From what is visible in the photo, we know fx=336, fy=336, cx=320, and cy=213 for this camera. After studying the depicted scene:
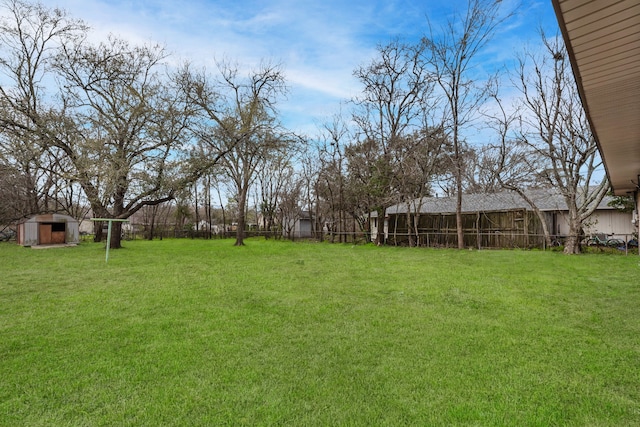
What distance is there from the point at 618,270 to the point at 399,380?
8.64 meters

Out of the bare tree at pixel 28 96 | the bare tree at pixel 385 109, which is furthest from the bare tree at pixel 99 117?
the bare tree at pixel 385 109

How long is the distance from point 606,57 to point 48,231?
66.3 feet

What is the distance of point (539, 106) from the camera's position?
1391 cm

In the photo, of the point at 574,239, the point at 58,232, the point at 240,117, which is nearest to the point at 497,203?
the point at 574,239

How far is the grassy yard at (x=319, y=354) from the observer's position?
225cm

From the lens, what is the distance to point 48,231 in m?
15.9

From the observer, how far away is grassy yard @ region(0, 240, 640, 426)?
88.6 inches

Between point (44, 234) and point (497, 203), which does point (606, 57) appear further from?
point (44, 234)

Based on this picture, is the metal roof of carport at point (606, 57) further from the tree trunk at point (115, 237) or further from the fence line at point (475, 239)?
the tree trunk at point (115, 237)

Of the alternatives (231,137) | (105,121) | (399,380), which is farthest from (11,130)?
(399,380)

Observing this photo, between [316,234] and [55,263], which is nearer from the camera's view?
[55,263]

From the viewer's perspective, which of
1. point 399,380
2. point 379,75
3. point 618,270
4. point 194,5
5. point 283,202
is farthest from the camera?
point 283,202

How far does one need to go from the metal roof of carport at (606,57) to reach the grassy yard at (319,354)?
7.73ft

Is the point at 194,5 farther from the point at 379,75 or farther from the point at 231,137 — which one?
the point at 379,75
